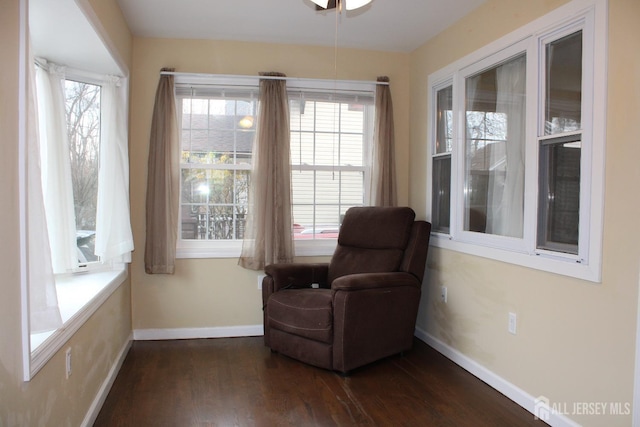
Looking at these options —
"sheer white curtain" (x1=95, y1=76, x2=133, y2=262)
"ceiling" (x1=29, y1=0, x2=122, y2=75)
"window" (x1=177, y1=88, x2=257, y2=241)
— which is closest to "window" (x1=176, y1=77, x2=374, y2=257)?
"window" (x1=177, y1=88, x2=257, y2=241)

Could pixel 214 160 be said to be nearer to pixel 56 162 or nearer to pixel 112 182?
pixel 112 182

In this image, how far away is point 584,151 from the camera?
204 cm

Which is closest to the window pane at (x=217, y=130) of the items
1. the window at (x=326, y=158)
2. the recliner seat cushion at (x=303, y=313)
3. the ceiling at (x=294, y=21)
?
the window at (x=326, y=158)

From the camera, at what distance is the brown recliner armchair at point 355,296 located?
2762 mm

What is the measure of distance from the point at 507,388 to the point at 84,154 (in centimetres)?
301

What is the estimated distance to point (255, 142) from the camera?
3537 mm

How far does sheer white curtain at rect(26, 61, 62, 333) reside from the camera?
4.88ft

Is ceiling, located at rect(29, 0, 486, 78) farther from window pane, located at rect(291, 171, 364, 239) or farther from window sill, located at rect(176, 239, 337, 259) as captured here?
window sill, located at rect(176, 239, 337, 259)

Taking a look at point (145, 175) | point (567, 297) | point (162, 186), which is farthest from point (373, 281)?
point (145, 175)

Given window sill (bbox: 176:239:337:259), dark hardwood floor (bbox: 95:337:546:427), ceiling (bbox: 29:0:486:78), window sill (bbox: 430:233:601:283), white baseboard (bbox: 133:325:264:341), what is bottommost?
dark hardwood floor (bbox: 95:337:546:427)

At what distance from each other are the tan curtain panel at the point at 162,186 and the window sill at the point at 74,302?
0.30m

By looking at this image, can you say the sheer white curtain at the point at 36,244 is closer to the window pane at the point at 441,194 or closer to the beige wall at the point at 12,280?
the beige wall at the point at 12,280

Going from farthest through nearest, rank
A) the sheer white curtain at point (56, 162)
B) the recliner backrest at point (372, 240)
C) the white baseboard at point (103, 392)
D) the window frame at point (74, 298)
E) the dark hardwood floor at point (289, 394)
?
1. the recliner backrest at point (372, 240)
2. the sheer white curtain at point (56, 162)
3. the dark hardwood floor at point (289, 394)
4. the white baseboard at point (103, 392)
5. the window frame at point (74, 298)

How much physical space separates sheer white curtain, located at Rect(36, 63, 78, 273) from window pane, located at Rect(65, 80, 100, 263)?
173 millimetres
